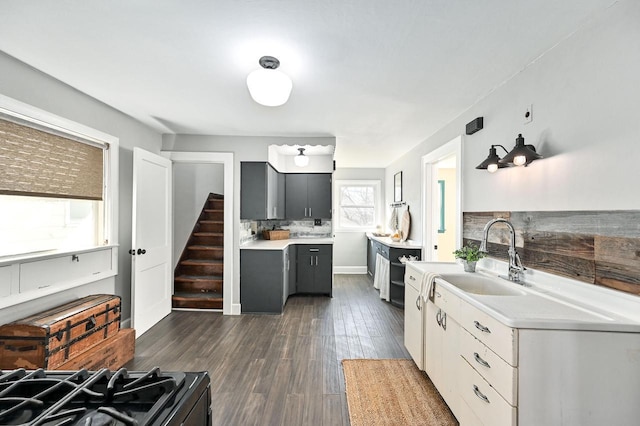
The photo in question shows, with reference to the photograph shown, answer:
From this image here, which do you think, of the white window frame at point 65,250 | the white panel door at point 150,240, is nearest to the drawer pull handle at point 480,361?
the white window frame at point 65,250

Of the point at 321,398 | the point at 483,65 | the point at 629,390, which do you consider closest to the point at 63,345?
the point at 321,398

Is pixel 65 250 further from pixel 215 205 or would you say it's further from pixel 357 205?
pixel 357 205

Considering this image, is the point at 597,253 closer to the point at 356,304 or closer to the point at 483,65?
the point at 483,65

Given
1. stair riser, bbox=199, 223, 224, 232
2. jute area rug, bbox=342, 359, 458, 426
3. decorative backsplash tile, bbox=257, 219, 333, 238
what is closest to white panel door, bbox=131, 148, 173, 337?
stair riser, bbox=199, 223, 224, 232

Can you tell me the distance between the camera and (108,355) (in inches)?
100

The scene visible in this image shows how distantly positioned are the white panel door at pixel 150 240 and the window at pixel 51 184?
0.84ft

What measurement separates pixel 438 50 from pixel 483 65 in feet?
1.49

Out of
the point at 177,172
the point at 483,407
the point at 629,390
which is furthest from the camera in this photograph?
the point at 177,172

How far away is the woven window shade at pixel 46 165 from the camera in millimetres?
2111

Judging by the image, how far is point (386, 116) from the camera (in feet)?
10.8

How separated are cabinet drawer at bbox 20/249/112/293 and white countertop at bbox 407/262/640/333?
3.04m

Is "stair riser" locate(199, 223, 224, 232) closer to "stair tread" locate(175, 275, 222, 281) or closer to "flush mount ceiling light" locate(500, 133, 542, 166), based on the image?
"stair tread" locate(175, 275, 222, 281)

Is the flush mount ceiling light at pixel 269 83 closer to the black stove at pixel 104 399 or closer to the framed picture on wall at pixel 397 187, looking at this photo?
the black stove at pixel 104 399

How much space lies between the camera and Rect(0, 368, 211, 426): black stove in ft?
2.23
